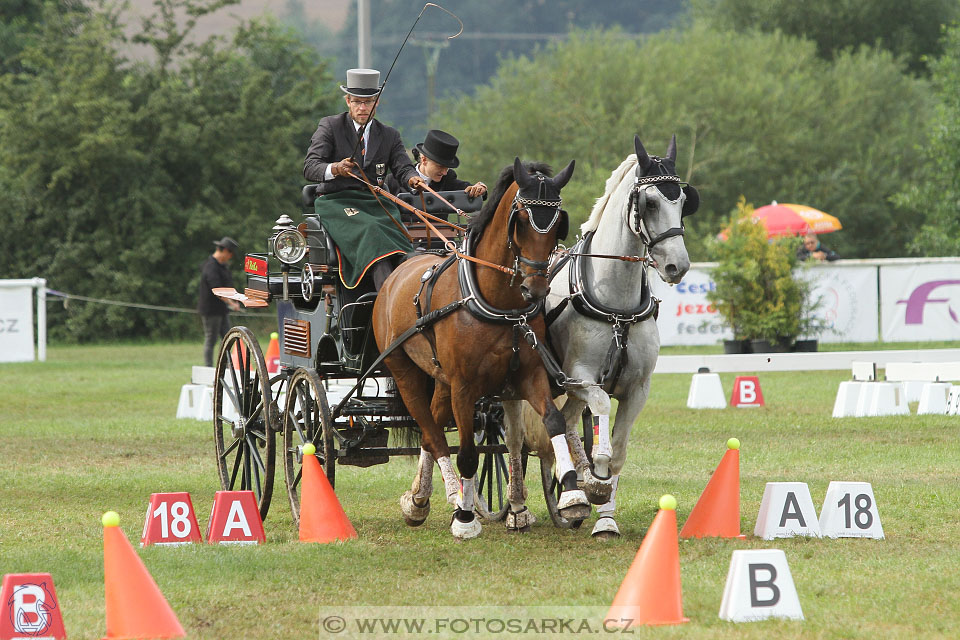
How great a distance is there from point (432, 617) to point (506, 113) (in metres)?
31.2

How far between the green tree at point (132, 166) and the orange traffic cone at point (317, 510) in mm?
24032

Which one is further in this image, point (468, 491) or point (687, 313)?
point (687, 313)

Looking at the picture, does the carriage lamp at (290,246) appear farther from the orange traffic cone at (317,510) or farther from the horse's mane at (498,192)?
the horse's mane at (498,192)

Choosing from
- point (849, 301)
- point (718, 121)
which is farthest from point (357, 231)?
point (718, 121)

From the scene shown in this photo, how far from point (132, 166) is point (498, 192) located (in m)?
Answer: 26.2

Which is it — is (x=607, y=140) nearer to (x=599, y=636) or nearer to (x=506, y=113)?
(x=506, y=113)

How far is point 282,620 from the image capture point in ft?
17.9

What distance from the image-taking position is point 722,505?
284 inches

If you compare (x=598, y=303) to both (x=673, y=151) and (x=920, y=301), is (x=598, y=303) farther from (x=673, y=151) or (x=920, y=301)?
(x=920, y=301)

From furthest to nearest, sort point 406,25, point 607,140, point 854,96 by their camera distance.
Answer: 1. point 406,25
2. point 854,96
3. point 607,140

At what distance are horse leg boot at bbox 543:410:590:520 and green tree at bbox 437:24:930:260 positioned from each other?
24707mm

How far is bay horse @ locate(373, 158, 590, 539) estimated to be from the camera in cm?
662

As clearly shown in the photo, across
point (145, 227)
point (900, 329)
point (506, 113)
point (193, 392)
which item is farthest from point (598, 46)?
point (193, 392)

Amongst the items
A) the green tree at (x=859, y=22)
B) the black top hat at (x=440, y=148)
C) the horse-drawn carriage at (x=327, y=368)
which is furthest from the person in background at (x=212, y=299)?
the green tree at (x=859, y=22)
